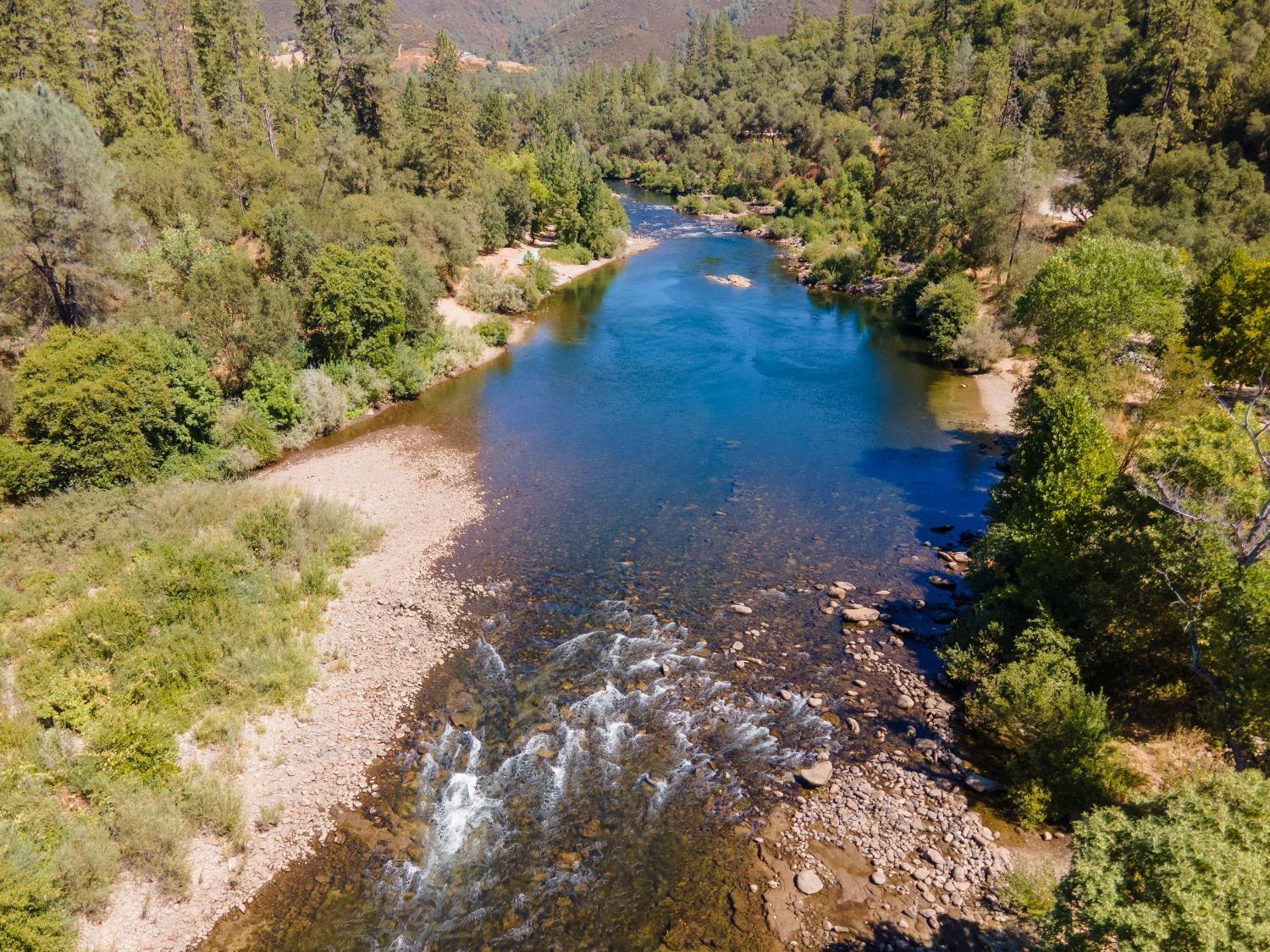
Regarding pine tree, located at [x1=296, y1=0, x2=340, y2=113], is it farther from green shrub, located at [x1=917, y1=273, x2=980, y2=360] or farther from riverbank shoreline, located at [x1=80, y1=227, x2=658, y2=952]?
green shrub, located at [x1=917, y1=273, x2=980, y2=360]

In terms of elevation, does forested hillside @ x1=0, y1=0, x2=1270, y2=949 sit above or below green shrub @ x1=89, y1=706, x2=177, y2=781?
above

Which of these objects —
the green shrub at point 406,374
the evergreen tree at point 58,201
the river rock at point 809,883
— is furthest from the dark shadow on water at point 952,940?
the evergreen tree at point 58,201

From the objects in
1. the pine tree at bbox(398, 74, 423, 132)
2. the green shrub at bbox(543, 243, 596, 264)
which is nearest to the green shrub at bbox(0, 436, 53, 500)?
the pine tree at bbox(398, 74, 423, 132)

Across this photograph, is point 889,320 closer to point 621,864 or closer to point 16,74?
point 621,864

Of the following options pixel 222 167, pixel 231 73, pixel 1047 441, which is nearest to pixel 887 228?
pixel 1047 441

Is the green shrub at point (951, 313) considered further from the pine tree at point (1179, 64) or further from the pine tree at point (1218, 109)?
the pine tree at point (1218, 109)
